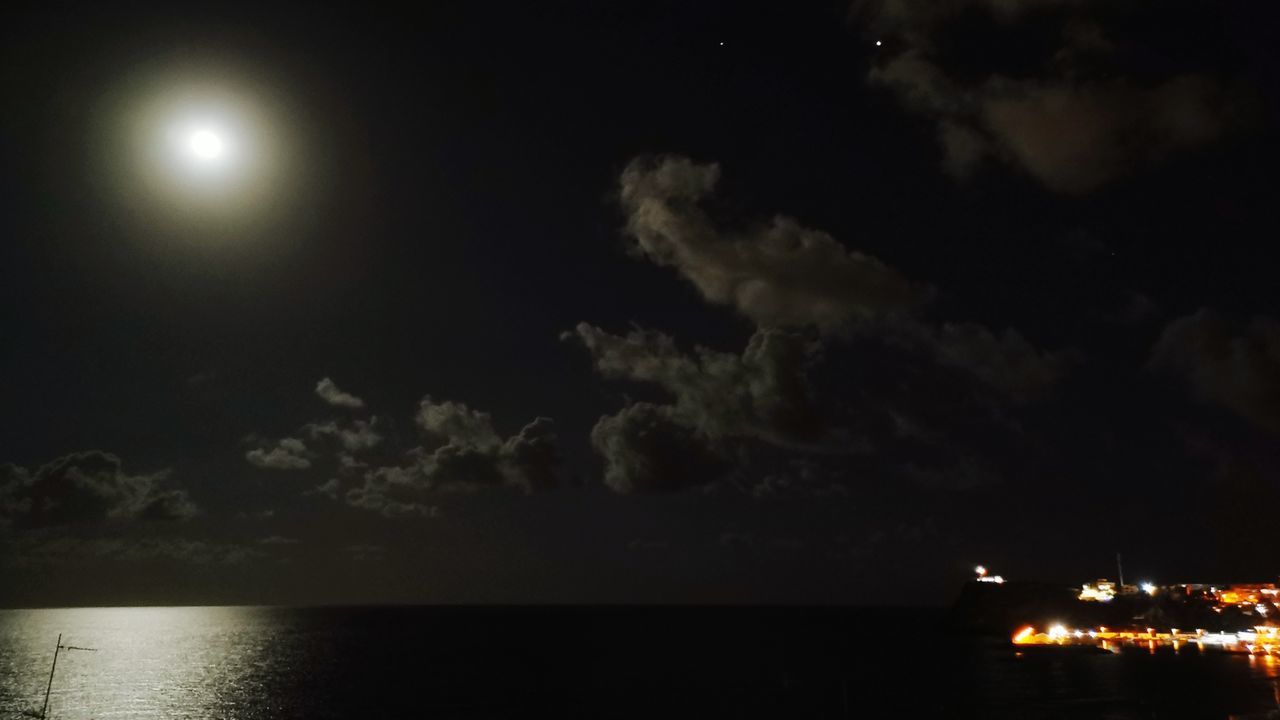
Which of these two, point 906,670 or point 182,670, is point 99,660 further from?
point 906,670

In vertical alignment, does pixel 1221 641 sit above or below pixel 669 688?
above

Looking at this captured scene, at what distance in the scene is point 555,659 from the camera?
19362 centimetres

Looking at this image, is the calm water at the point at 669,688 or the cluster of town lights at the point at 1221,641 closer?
the calm water at the point at 669,688

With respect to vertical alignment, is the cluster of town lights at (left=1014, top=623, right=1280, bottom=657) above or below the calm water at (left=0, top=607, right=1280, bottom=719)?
above

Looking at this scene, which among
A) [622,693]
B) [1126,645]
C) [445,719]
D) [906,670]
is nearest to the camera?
[445,719]

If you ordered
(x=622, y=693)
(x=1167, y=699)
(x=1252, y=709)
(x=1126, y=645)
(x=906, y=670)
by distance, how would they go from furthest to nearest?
(x=1126, y=645), (x=906, y=670), (x=622, y=693), (x=1167, y=699), (x=1252, y=709)

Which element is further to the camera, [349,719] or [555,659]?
[555,659]

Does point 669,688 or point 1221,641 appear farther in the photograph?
point 1221,641

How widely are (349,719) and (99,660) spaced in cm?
13107

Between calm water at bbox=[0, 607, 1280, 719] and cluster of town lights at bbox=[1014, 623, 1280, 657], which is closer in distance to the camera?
calm water at bbox=[0, 607, 1280, 719]

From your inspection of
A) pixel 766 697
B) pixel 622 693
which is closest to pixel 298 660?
pixel 622 693

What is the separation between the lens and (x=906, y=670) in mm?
162375

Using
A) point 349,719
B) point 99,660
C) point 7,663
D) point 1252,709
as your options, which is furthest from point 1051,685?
point 7,663

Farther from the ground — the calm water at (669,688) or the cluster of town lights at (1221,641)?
the cluster of town lights at (1221,641)
